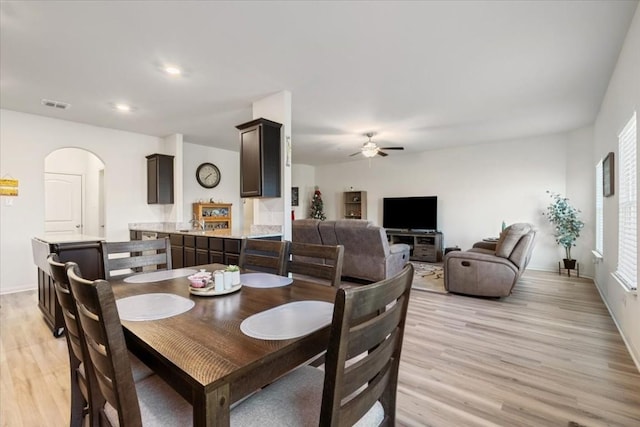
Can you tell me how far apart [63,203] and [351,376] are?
7.50 m

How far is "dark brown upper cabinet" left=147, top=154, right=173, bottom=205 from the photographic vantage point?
17.7 ft

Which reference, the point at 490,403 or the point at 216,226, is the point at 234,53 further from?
the point at 216,226

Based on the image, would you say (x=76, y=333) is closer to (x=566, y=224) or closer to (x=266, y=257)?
(x=266, y=257)

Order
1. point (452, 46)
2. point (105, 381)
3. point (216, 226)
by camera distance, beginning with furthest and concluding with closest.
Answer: point (216, 226), point (452, 46), point (105, 381)

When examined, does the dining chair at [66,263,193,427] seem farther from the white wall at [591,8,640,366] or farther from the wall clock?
the wall clock

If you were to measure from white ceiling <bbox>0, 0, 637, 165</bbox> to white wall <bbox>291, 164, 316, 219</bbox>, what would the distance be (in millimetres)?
4287

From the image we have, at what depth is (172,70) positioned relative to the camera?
308 cm

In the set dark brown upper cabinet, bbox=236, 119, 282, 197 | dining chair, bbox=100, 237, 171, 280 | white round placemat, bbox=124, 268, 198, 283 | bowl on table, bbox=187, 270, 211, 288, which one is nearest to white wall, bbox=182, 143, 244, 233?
dark brown upper cabinet, bbox=236, 119, 282, 197

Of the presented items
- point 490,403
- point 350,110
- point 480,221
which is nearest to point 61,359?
point 490,403

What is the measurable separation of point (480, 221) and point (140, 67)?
6.48m

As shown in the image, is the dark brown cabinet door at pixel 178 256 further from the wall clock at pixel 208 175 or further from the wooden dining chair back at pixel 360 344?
the wooden dining chair back at pixel 360 344

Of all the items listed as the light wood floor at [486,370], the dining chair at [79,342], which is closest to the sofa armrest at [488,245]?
the light wood floor at [486,370]

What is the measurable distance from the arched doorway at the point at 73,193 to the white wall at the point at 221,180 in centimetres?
169

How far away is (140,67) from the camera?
3.02 metres
